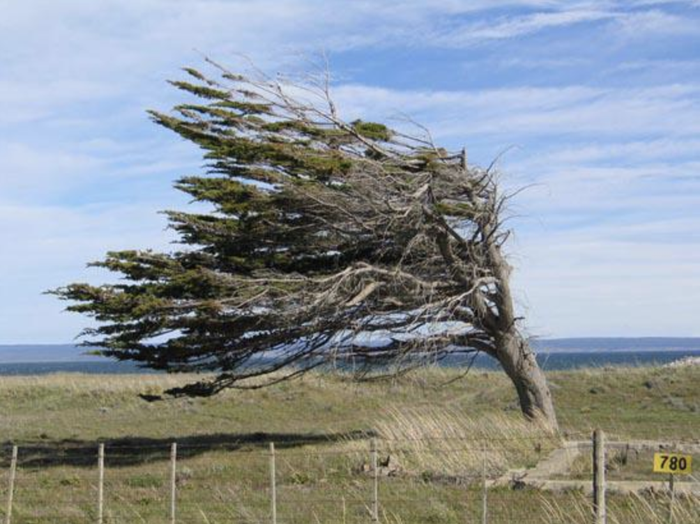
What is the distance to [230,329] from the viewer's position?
2348 centimetres

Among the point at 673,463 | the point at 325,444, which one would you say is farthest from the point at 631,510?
the point at 325,444

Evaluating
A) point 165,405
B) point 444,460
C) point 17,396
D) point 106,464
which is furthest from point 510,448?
point 17,396

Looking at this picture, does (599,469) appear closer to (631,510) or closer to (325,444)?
(631,510)

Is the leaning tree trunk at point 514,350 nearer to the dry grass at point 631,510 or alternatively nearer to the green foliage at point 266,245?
the green foliage at point 266,245

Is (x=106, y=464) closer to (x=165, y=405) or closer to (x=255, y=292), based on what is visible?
(x=255, y=292)

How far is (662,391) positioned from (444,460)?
17.8 meters

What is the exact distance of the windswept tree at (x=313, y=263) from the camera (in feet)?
74.4

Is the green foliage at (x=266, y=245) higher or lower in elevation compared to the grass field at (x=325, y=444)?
higher

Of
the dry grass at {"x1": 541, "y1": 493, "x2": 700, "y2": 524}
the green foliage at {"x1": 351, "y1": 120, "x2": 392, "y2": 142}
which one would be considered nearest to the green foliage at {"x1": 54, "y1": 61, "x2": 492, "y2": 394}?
the green foliage at {"x1": 351, "y1": 120, "x2": 392, "y2": 142}

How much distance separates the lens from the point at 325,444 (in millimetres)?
24125

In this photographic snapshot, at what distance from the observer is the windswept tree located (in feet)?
74.4

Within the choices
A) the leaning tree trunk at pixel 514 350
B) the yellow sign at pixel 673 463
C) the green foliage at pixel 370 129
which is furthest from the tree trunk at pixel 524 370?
the yellow sign at pixel 673 463

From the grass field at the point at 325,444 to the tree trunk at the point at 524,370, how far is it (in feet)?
2.28

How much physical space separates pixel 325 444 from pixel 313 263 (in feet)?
13.3
